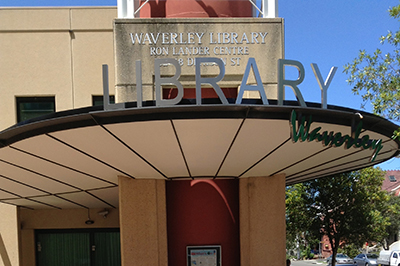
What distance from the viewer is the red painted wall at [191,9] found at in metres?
11.6

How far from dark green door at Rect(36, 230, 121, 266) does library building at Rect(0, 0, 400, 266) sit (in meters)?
0.04

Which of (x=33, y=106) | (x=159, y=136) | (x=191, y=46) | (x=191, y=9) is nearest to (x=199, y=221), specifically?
(x=159, y=136)

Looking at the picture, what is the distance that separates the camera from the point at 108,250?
614 inches

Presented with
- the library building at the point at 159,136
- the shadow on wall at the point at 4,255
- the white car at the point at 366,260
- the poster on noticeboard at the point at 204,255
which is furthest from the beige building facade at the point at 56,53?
the white car at the point at 366,260

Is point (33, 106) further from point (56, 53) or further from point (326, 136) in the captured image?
point (326, 136)

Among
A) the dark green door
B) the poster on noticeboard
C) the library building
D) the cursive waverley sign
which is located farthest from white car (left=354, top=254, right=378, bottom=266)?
the cursive waverley sign

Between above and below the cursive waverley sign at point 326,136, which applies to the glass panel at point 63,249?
below

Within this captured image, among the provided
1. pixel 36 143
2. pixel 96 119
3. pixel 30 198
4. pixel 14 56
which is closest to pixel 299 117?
pixel 96 119

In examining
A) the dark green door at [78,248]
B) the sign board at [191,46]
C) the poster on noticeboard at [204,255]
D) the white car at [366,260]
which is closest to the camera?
the poster on noticeboard at [204,255]

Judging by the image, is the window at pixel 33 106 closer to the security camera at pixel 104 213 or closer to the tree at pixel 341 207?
the security camera at pixel 104 213

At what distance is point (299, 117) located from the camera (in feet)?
20.0

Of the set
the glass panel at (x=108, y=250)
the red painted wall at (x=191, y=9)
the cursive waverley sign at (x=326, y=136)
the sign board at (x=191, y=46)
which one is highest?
the red painted wall at (x=191, y=9)

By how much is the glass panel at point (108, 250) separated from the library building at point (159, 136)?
4 cm

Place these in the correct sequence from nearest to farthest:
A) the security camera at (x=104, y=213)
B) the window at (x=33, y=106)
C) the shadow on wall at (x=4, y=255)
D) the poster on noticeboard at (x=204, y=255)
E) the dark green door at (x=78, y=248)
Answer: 1. the poster on noticeboard at (x=204, y=255)
2. the shadow on wall at (x=4, y=255)
3. the window at (x=33, y=106)
4. the security camera at (x=104, y=213)
5. the dark green door at (x=78, y=248)
